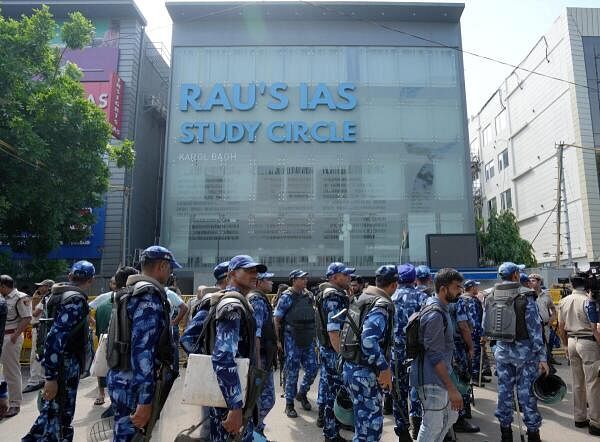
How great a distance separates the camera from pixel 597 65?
1078 inches

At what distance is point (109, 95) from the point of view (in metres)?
22.1

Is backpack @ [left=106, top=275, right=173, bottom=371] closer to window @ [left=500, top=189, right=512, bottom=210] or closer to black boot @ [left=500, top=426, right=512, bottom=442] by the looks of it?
black boot @ [left=500, top=426, right=512, bottom=442]

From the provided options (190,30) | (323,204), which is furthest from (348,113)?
(190,30)

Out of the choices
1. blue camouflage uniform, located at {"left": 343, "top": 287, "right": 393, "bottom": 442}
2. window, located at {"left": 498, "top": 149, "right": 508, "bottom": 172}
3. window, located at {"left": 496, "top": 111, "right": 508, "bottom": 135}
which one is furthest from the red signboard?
window, located at {"left": 498, "top": 149, "right": 508, "bottom": 172}

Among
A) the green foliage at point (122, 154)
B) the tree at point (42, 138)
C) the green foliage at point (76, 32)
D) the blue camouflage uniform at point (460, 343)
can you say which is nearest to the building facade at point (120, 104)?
the green foliage at point (122, 154)

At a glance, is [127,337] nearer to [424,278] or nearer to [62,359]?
[62,359]

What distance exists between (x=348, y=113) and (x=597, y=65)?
17799 mm

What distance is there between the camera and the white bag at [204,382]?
2748 mm

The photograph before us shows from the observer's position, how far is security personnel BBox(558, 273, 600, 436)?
5.07 metres

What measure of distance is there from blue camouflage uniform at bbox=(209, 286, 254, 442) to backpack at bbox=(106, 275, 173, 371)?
45 centimetres

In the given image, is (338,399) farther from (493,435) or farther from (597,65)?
(597,65)

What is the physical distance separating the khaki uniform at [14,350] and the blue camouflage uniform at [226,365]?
175 inches

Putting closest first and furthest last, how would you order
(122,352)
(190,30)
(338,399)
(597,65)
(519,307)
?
(122,352) → (338,399) → (519,307) → (190,30) → (597,65)

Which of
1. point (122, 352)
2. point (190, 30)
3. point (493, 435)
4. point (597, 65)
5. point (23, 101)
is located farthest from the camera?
point (597, 65)
